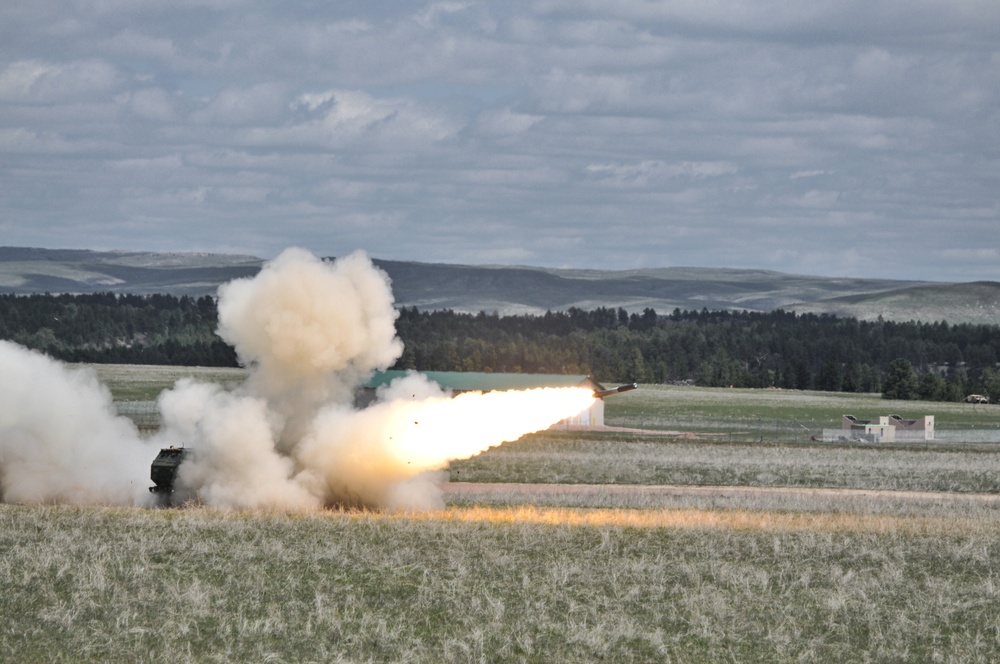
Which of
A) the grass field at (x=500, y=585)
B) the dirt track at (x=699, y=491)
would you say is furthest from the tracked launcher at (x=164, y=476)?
the dirt track at (x=699, y=491)

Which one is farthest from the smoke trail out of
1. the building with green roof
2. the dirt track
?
the building with green roof

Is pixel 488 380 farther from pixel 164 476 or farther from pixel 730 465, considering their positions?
pixel 164 476

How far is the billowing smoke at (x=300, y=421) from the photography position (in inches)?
1882

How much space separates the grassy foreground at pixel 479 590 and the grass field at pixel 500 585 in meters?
0.07

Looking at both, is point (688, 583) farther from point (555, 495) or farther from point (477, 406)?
point (555, 495)

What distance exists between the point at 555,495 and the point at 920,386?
131 metres

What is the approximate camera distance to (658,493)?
60.1 m

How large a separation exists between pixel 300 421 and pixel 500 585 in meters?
16.8

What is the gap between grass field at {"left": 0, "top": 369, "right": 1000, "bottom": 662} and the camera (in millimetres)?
29297

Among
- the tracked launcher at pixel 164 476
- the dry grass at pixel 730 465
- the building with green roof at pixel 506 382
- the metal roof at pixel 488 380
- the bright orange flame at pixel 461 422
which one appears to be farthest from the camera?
the metal roof at pixel 488 380

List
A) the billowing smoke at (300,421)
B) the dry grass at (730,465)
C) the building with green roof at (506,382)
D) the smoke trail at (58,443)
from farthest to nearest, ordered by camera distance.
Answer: the building with green roof at (506,382), the dry grass at (730,465), the smoke trail at (58,443), the billowing smoke at (300,421)

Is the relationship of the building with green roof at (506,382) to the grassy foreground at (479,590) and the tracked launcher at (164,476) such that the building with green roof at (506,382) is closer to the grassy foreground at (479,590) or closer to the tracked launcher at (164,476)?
the tracked launcher at (164,476)

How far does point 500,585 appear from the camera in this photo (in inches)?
1340

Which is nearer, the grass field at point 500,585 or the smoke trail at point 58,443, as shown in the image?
the grass field at point 500,585
